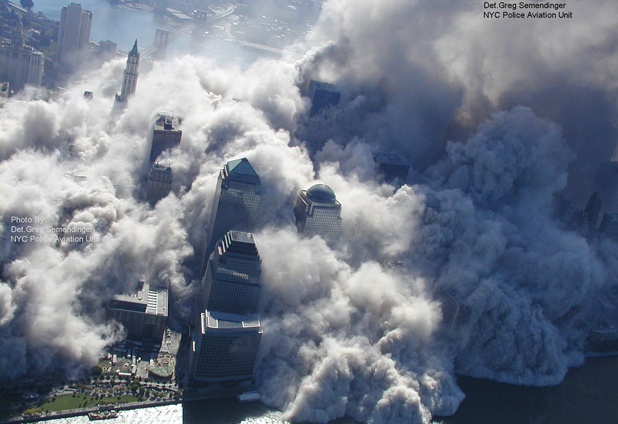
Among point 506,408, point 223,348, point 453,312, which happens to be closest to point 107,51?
point 223,348

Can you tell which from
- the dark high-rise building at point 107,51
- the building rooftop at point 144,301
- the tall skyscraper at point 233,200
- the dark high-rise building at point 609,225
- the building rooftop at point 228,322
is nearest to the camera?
the building rooftop at point 228,322

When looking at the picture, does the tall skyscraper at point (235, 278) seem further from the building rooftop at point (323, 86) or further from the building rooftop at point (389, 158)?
the building rooftop at point (323, 86)

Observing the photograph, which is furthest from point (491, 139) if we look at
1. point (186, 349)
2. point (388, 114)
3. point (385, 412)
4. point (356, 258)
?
point (186, 349)

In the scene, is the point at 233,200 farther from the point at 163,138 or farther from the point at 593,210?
the point at 593,210

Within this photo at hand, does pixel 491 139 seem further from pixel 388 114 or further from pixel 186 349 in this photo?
pixel 186 349

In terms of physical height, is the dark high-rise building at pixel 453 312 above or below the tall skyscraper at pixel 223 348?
above

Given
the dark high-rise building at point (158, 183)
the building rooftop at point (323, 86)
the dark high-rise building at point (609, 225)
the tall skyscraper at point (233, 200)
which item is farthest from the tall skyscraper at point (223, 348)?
the dark high-rise building at point (609, 225)
